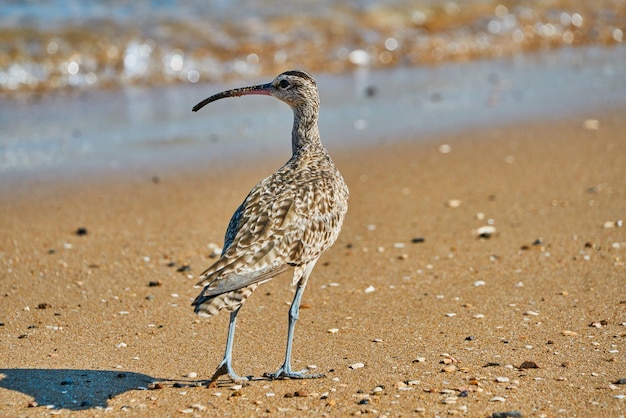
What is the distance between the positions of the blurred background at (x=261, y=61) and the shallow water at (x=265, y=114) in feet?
0.14

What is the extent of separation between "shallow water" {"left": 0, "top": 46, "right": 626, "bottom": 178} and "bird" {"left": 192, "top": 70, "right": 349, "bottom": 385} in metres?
4.57

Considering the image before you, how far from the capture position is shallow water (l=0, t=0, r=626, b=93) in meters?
14.9

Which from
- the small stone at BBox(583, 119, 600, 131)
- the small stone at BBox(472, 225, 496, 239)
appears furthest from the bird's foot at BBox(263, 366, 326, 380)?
the small stone at BBox(583, 119, 600, 131)

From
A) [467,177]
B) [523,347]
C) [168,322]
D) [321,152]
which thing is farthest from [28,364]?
[467,177]

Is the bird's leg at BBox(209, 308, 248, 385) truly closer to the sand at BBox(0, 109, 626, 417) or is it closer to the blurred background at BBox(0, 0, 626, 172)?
the sand at BBox(0, 109, 626, 417)

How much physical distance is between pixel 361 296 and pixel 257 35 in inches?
429

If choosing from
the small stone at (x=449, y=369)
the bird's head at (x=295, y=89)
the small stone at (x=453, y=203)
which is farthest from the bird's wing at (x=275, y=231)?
the small stone at (x=453, y=203)

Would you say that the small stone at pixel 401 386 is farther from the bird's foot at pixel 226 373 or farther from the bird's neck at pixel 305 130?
the bird's neck at pixel 305 130

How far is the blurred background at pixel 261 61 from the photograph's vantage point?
11.7 m

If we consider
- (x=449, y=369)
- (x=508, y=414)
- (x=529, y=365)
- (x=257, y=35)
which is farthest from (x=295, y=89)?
(x=257, y=35)

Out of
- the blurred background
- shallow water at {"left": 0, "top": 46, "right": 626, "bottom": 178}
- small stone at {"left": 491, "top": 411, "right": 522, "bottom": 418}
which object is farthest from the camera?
the blurred background

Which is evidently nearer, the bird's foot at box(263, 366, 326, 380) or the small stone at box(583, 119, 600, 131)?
the bird's foot at box(263, 366, 326, 380)

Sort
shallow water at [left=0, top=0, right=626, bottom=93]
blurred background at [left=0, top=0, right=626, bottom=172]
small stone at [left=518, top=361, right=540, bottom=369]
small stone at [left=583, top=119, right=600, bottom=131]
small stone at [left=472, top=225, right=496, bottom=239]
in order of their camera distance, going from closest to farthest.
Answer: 1. small stone at [left=518, top=361, right=540, bottom=369]
2. small stone at [left=472, top=225, right=496, bottom=239]
3. small stone at [left=583, top=119, right=600, bottom=131]
4. blurred background at [left=0, top=0, right=626, bottom=172]
5. shallow water at [left=0, top=0, right=626, bottom=93]

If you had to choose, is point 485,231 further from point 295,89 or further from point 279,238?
point 279,238
